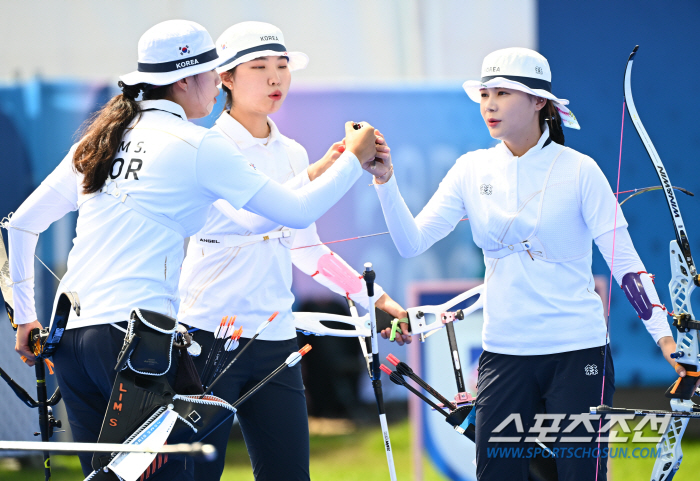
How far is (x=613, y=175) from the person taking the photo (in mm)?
4387

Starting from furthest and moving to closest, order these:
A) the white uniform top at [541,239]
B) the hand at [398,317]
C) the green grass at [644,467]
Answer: the green grass at [644,467] < the hand at [398,317] < the white uniform top at [541,239]

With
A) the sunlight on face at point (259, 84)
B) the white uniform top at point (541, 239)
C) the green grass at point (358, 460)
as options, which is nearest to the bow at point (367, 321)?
the white uniform top at point (541, 239)

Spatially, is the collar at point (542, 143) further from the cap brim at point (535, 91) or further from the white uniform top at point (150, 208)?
the white uniform top at point (150, 208)

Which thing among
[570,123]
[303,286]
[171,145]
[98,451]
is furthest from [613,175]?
[98,451]

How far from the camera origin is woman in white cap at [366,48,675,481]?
227cm

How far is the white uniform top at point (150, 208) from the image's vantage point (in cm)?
187

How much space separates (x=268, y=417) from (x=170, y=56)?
110cm

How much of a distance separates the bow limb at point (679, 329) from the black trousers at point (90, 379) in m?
1.36

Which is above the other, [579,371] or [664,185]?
[664,185]

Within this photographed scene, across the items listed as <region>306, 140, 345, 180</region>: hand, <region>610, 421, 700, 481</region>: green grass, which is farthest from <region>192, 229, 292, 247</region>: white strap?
<region>610, 421, 700, 481</region>: green grass

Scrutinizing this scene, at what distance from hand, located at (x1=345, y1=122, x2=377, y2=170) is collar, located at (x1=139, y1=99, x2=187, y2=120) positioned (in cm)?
50

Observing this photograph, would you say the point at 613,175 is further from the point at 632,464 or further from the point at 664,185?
the point at 664,185

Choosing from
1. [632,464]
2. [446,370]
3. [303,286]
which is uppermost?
[303,286]

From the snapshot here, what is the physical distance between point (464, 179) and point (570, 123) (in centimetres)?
36
